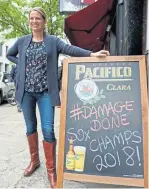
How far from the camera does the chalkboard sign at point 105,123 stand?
9.39ft

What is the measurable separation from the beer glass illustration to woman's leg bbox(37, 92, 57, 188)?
17.7 inches

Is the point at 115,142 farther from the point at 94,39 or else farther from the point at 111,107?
the point at 94,39

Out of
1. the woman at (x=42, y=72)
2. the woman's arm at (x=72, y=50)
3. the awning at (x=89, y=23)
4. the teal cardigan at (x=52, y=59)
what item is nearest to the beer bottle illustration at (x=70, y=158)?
the woman at (x=42, y=72)

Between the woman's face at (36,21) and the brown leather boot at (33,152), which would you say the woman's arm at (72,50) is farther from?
the brown leather boot at (33,152)

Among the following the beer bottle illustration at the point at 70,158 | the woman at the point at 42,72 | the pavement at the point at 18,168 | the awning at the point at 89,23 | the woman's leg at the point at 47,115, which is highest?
the awning at the point at 89,23

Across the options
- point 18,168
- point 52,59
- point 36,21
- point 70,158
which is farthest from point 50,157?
point 36,21

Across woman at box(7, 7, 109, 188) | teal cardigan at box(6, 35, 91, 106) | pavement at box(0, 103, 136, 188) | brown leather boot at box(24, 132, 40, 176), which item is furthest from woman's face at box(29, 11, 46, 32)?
pavement at box(0, 103, 136, 188)

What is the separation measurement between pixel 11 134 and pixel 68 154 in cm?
329

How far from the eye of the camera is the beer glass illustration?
9.69ft

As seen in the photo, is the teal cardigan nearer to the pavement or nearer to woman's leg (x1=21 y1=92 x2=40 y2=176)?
woman's leg (x1=21 y1=92 x2=40 y2=176)

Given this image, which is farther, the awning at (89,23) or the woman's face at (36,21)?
the awning at (89,23)

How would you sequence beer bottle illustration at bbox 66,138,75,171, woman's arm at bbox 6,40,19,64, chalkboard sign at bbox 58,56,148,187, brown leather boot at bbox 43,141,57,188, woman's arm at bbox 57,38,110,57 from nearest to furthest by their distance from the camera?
chalkboard sign at bbox 58,56,148,187 → beer bottle illustration at bbox 66,138,75,171 → woman's arm at bbox 57,38,110,57 → brown leather boot at bbox 43,141,57,188 → woman's arm at bbox 6,40,19,64

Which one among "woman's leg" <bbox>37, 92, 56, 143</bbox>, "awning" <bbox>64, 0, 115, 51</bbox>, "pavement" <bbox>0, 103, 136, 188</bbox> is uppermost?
"awning" <bbox>64, 0, 115, 51</bbox>

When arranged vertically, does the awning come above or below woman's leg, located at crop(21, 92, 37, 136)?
above
